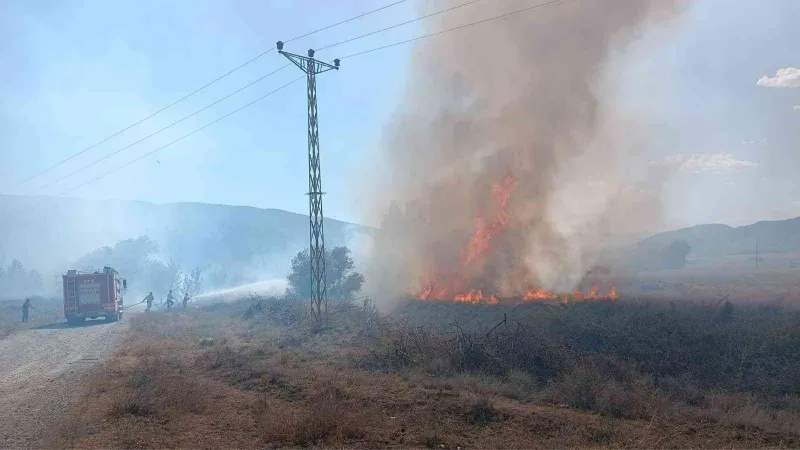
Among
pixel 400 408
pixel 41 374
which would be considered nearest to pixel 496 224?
pixel 400 408

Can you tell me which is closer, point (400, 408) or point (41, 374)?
point (400, 408)

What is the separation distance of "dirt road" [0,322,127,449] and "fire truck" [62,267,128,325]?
3.26 meters

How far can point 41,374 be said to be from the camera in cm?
1608

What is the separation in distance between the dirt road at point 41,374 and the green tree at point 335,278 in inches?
653

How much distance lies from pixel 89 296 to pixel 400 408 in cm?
3096

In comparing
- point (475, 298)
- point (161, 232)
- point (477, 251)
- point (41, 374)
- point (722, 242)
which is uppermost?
point (161, 232)

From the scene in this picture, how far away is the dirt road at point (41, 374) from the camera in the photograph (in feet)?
33.8

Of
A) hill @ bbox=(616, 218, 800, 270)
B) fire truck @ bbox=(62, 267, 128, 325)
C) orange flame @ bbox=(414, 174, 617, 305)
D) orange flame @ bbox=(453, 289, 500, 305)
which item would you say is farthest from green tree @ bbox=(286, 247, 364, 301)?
hill @ bbox=(616, 218, 800, 270)

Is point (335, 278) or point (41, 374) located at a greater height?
point (335, 278)

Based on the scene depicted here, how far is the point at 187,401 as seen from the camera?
1146 cm

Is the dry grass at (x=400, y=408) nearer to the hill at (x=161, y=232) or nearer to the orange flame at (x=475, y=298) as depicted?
the orange flame at (x=475, y=298)

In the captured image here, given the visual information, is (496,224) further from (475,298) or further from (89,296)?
(89,296)

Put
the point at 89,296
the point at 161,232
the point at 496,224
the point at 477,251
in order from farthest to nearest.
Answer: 1. the point at 161,232
2. the point at 477,251
3. the point at 496,224
4. the point at 89,296

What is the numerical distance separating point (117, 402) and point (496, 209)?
27875 mm
